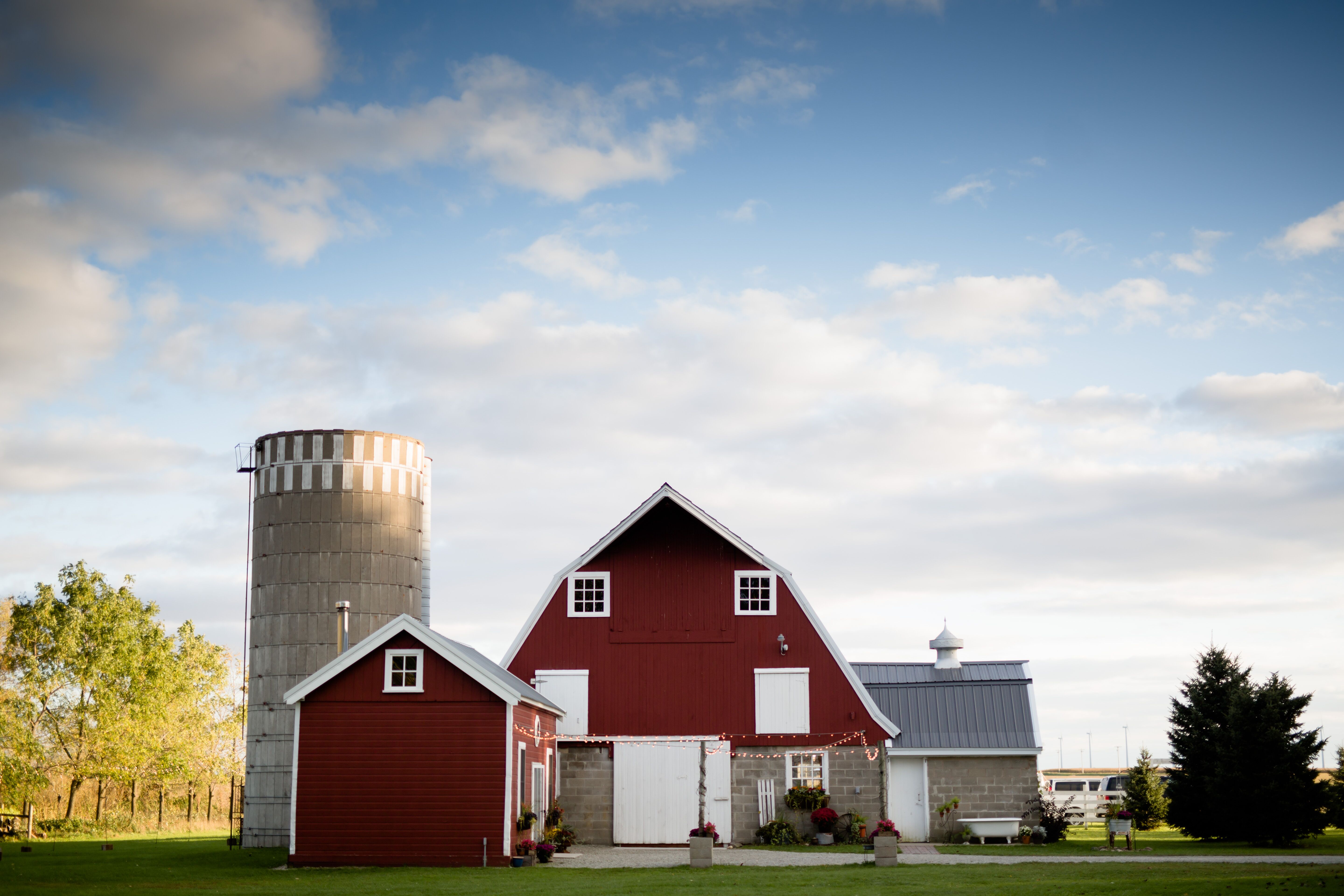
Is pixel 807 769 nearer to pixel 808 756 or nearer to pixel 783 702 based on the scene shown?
pixel 808 756

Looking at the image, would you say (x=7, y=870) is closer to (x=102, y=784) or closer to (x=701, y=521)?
(x=701, y=521)

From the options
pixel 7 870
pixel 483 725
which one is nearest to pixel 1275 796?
pixel 483 725

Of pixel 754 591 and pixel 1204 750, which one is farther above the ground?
pixel 754 591

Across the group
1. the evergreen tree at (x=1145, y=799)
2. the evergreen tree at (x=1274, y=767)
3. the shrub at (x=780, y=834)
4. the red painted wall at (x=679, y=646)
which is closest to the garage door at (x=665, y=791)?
the red painted wall at (x=679, y=646)

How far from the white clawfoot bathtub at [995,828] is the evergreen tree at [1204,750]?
11.6 ft

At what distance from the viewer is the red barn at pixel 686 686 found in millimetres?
25844

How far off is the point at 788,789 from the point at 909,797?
3.44 m

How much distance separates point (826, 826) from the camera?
2514cm

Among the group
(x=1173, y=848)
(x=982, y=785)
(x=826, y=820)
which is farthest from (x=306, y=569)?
(x=1173, y=848)

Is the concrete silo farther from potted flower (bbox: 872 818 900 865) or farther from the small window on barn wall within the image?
potted flower (bbox: 872 818 900 865)

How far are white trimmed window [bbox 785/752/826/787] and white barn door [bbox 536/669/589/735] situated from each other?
14.9 ft

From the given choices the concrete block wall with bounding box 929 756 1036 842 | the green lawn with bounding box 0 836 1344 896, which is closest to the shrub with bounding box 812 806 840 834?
the concrete block wall with bounding box 929 756 1036 842

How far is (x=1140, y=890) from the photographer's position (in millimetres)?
13695

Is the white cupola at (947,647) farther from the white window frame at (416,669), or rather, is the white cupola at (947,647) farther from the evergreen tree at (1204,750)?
the white window frame at (416,669)
